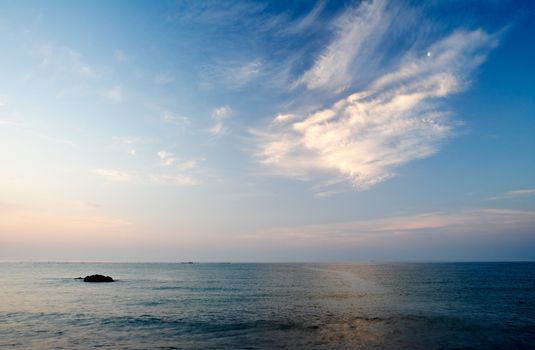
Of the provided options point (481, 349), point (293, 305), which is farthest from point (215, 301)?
point (481, 349)

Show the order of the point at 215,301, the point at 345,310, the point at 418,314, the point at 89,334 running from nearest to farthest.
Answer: the point at 89,334, the point at 418,314, the point at 345,310, the point at 215,301

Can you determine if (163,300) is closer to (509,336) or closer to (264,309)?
(264,309)

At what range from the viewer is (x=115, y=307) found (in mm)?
49125

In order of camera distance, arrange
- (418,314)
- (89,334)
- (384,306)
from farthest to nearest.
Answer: (384,306) → (418,314) → (89,334)

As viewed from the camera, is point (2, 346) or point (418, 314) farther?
point (418, 314)

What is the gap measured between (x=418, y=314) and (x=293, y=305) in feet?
58.2

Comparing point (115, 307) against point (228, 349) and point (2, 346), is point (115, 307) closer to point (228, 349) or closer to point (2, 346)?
point (2, 346)

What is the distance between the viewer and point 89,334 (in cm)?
3158

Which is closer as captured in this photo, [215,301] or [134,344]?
[134,344]

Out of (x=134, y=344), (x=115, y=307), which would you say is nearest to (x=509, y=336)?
(x=134, y=344)

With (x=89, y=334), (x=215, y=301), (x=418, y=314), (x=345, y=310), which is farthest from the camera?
(x=215, y=301)

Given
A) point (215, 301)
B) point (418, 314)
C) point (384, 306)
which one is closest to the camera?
point (418, 314)

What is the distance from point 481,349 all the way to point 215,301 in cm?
3984

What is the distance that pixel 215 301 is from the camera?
185 feet
